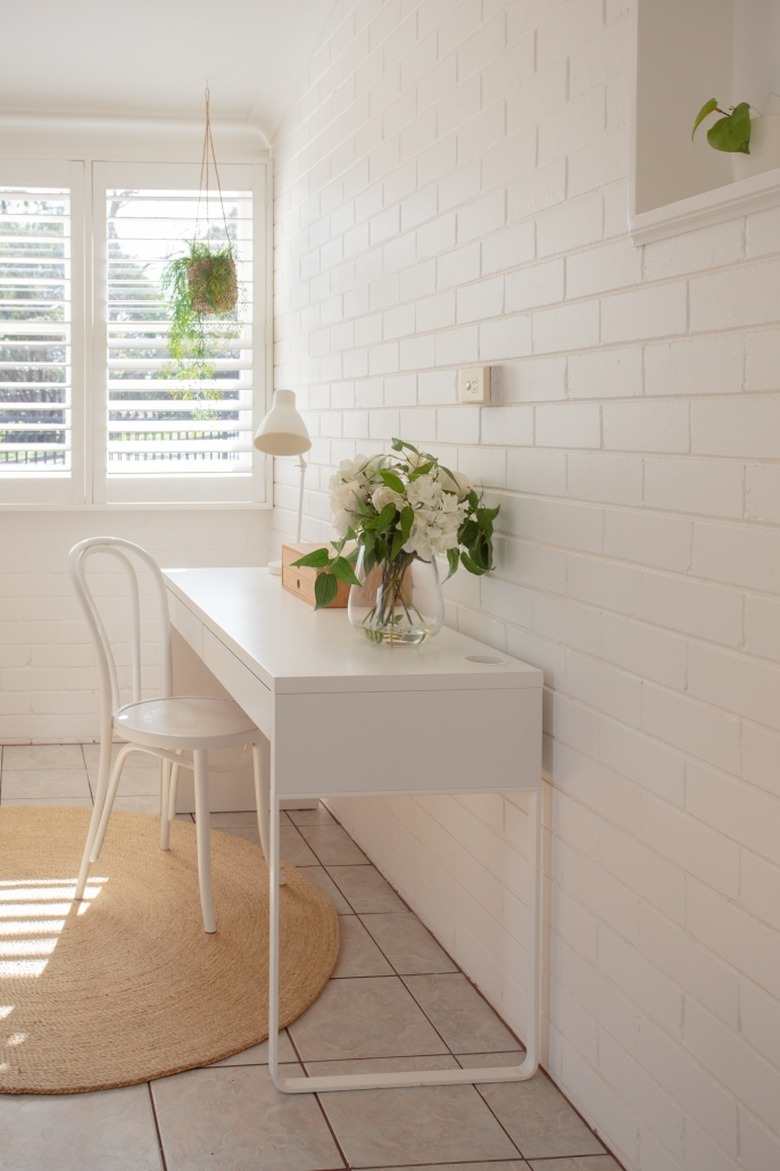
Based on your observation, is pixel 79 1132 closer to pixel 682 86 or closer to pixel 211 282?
pixel 682 86

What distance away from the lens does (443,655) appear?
8.29 feet

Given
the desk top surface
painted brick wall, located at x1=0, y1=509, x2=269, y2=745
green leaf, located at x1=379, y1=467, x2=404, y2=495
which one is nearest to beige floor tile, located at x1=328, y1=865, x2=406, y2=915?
the desk top surface

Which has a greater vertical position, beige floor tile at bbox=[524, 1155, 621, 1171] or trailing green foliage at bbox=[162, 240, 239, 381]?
trailing green foliage at bbox=[162, 240, 239, 381]

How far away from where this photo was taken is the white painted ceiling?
385 centimetres

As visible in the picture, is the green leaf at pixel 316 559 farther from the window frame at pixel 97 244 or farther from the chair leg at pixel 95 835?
the window frame at pixel 97 244

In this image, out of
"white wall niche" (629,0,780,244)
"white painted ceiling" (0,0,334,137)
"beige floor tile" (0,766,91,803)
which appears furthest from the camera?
"beige floor tile" (0,766,91,803)

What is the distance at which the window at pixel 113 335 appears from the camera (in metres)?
4.98

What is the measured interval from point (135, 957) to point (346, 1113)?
0.86 metres

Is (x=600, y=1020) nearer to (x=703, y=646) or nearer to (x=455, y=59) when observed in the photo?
(x=703, y=646)

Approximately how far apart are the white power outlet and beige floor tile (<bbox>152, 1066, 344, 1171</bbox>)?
141 centimetres

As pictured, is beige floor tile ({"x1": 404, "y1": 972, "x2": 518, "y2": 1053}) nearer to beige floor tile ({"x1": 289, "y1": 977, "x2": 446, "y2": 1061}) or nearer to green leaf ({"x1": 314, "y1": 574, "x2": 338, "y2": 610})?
beige floor tile ({"x1": 289, "y1": 977, "x2": 446, "y2": 1061})

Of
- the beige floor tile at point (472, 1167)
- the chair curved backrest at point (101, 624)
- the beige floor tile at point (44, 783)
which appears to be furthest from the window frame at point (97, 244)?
the beige floor tile at point (472, 1167)

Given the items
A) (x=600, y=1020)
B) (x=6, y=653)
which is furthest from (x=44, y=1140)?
(x=6, y=653)

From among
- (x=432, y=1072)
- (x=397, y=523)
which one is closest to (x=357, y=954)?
(x=432, y=1072)
